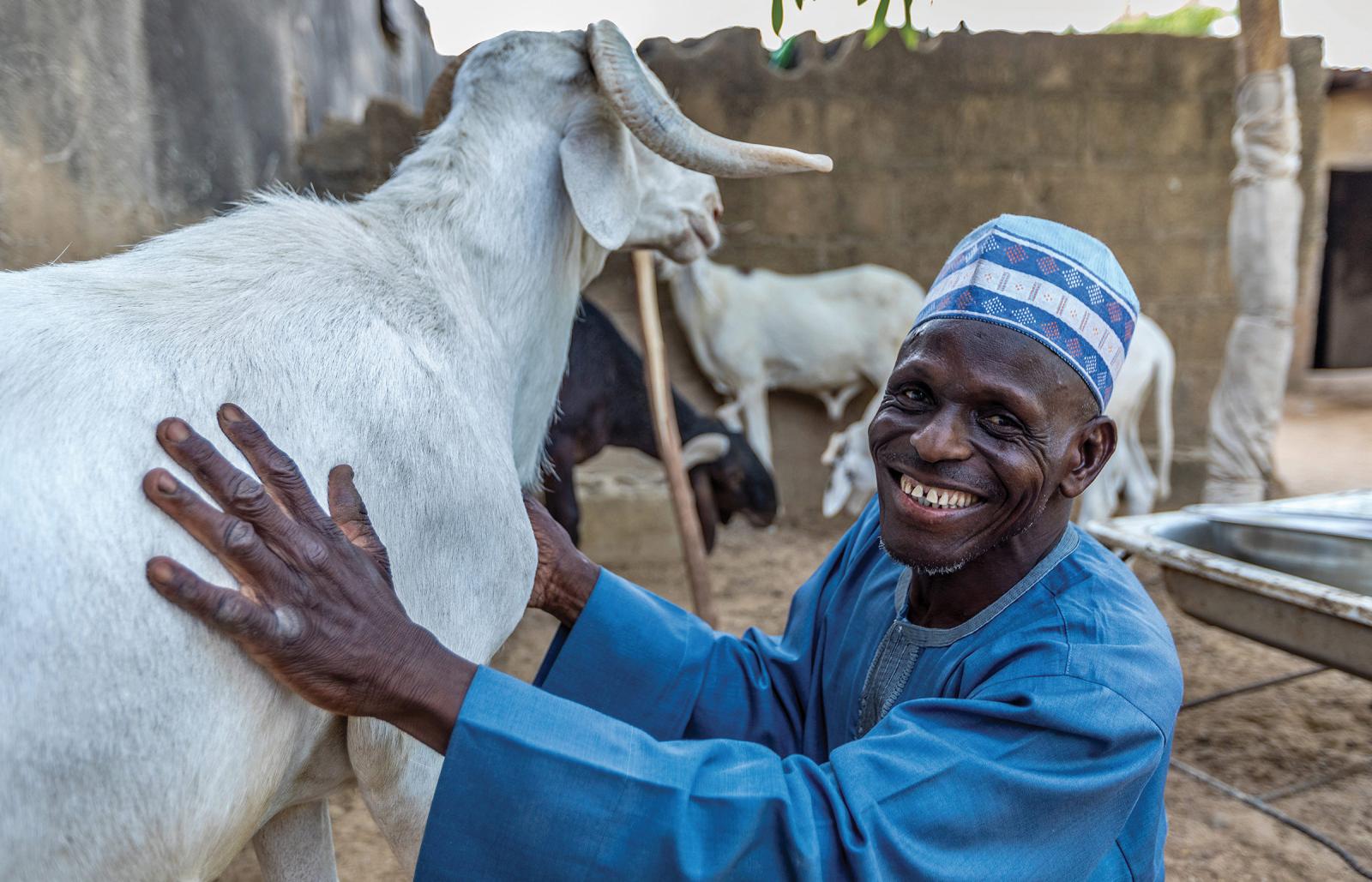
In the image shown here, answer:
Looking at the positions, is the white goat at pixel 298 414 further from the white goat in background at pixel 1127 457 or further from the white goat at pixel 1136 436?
the white goat at pixel 1136 436

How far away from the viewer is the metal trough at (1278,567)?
294 centimetres

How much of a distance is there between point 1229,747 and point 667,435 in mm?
2451

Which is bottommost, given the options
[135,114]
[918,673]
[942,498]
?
[918,673]

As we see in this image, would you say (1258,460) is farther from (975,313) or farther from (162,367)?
(162,367)

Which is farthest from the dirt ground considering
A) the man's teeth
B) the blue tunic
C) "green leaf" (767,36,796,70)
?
"green leaf" (767,36,796,70)

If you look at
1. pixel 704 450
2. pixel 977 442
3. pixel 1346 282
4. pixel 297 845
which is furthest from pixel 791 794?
pixel 1346 282

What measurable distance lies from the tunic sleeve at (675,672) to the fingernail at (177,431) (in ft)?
2.78

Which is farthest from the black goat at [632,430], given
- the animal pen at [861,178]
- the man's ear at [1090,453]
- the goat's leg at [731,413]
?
the man's ear at [1090,453]

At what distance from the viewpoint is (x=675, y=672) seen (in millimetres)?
1828

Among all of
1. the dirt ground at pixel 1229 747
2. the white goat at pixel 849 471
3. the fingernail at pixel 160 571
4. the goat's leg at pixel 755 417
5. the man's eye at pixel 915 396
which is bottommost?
the dirt ground at pixel 1229 747

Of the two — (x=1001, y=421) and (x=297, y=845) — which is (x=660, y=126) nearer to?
(x=1001, y=421)

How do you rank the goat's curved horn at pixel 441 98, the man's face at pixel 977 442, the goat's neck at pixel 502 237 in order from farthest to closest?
the goat's curved horn at pixel 441 98 < the goat's neck at pixel 502 237 < the man's face at pixel 977 442

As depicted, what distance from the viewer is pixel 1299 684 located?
4.49 m

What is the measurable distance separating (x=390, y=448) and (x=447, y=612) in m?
0.27
